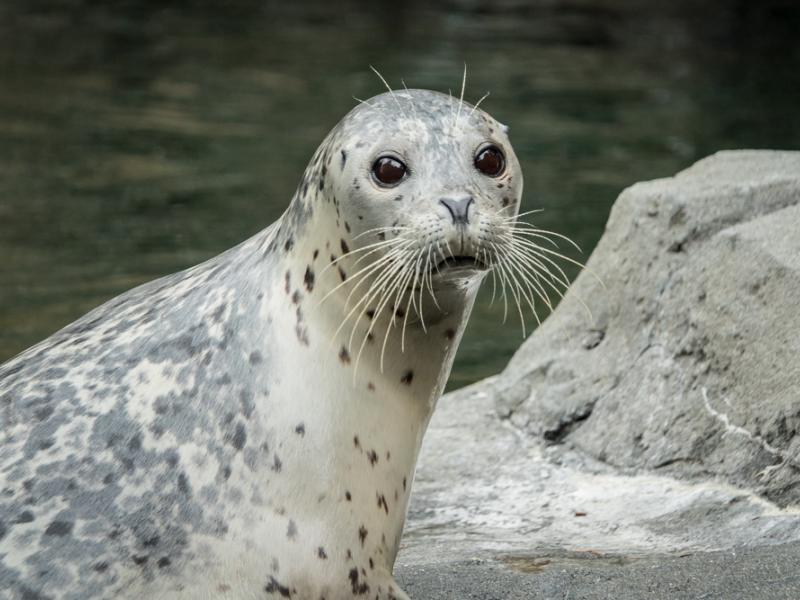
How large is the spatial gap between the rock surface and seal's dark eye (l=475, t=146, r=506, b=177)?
3.67 ft

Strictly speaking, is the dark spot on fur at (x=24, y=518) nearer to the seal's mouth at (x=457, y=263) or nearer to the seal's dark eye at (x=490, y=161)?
the seal's mouth at (x=457, y=263)

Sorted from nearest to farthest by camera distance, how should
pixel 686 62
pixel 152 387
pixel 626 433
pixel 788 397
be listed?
pixel 152 387 < pixel 788 397 < pixel 626 433 < pixel 686 62

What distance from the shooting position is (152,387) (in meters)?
3.60

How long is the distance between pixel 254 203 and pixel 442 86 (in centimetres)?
378

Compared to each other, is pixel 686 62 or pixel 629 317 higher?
pixel 686 62

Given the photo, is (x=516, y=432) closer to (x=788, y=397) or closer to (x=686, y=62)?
(x=788, y=397)

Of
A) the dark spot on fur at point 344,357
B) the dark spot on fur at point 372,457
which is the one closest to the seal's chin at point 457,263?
the dark spot on fur at point 344,357

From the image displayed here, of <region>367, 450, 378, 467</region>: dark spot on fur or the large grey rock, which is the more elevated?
the large grey rock

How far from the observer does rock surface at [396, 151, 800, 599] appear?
4.18m

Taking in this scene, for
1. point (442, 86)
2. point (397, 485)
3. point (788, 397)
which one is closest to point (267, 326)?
point (397, 485)

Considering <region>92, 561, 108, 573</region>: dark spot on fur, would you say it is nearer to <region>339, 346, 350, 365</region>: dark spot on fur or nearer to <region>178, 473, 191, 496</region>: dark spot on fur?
<region>178, 473, 191, 496</region>: dark spot on fur

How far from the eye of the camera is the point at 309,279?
368cm

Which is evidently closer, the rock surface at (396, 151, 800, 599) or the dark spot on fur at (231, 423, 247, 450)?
the dark spot on fur at (231, 423, 247, 450)

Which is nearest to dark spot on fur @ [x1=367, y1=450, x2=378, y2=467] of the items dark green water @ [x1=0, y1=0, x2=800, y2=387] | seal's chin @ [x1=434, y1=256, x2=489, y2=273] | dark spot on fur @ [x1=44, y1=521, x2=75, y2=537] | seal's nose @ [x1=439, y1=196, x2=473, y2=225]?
seal's chin @ [x1=434, y1=256, x2=489, y2=273]
